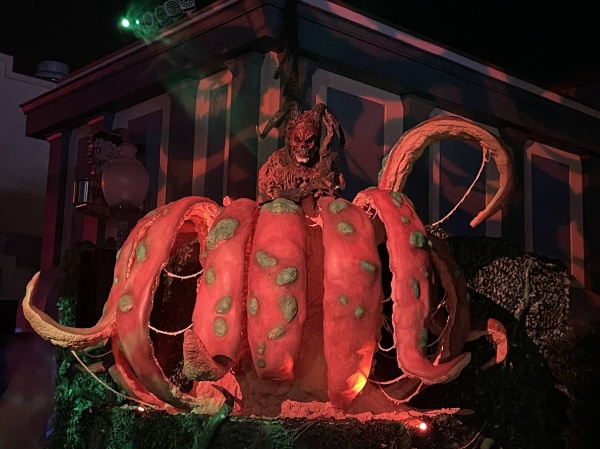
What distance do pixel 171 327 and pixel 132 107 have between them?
13.3ft

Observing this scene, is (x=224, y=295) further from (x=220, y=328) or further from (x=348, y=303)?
(x=348, y=303)

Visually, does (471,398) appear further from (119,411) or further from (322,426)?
(119,411)

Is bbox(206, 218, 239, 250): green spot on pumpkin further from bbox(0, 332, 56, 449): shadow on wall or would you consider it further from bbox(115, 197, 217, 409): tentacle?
bbox(0, 332, 56, 449): shadow on wall

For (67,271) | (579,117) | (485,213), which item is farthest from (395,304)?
(579,117)

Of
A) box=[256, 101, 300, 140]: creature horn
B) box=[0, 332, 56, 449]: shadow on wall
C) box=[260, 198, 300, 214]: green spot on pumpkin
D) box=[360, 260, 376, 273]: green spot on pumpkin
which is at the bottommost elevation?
box=[0, 332, 56, 449]: shadow on wall

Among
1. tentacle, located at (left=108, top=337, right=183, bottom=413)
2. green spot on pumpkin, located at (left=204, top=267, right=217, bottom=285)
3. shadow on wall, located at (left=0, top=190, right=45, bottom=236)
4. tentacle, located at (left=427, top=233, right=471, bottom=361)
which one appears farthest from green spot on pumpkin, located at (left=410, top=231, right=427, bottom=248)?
shadow on wall, located at (left=0, top=190, right=45, bottom=236)

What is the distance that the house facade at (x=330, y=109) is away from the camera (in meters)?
5.90

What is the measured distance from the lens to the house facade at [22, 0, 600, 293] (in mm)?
5902

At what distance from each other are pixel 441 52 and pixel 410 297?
4.19m

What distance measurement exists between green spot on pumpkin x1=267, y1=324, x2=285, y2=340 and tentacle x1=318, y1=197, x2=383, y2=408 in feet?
0.56

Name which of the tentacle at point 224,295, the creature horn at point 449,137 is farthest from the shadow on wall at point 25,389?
the creature horn at point 449,137

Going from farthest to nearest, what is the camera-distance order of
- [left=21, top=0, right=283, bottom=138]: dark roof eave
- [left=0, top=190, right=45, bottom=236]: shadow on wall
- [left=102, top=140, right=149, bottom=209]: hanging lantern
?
[left=0, top=190, right=45, bottom=236]: shadow on wall, [left=21, top=0, right=283, bottom=138]: dark roof eave, [left=102, top=140, right=149, bottom=209]: hanging lantern

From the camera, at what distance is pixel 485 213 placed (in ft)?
11.9

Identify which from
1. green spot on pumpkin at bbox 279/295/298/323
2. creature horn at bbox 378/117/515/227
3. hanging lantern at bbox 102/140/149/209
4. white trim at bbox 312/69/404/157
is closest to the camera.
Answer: green spot on pumpkin at bbox 279/295/298/323
